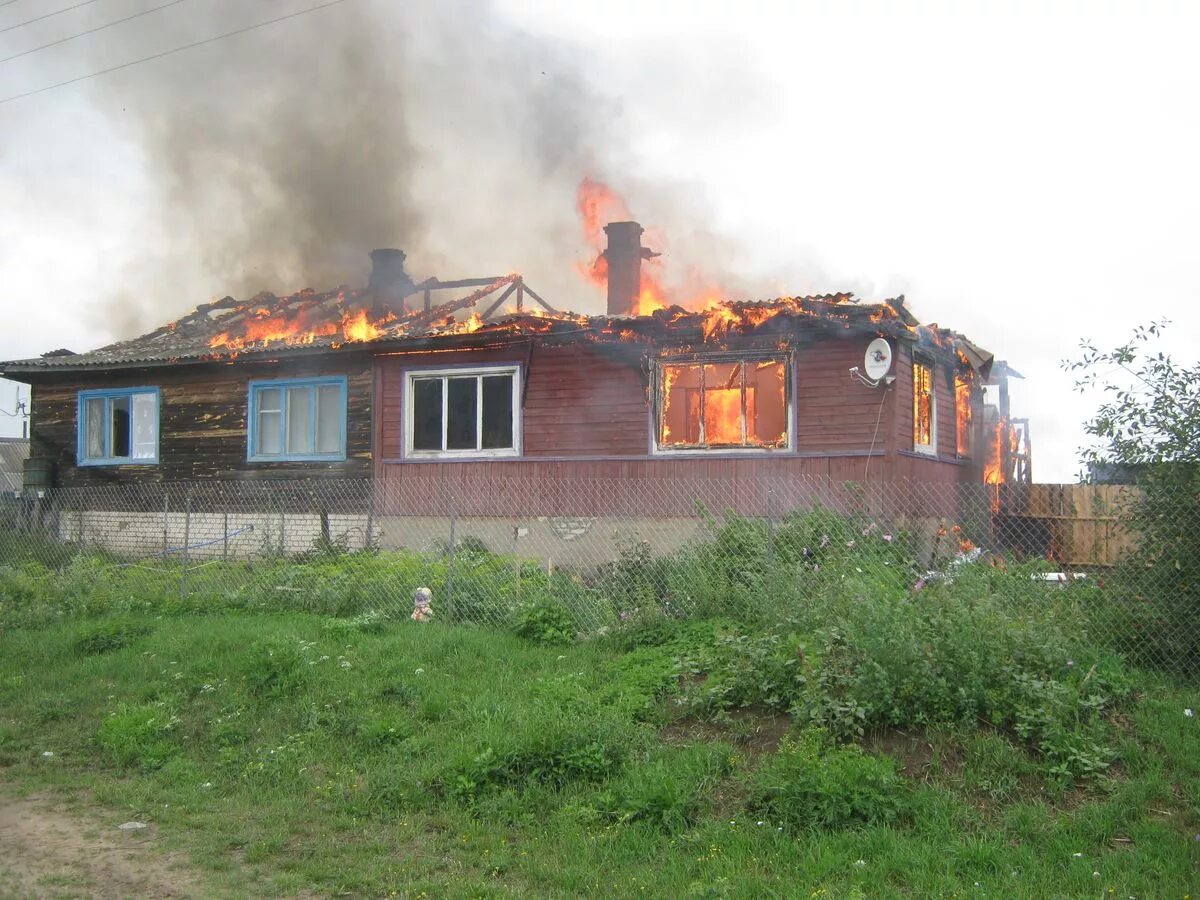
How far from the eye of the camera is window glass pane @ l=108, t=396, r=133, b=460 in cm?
1866

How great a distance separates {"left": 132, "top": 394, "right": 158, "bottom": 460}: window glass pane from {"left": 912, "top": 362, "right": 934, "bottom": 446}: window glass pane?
12.8 m

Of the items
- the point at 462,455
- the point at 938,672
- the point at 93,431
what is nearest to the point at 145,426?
the point at 93,431

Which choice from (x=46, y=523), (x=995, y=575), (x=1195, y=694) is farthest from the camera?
(x=46, y=523)

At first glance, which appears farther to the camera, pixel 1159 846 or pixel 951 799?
pixel 951 799

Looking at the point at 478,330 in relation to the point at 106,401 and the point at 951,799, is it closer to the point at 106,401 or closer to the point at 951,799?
the point at 106,401

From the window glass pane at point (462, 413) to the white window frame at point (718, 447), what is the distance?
2.92m

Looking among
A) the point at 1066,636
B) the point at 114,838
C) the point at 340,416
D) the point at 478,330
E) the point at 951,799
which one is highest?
the point at 478,330

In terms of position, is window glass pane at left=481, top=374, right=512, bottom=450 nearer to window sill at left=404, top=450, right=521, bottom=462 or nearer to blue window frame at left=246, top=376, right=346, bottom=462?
window sill at left=404, top=450, right=521, bottom=462

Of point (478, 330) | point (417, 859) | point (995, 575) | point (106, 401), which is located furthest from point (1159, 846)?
point (106, 401)

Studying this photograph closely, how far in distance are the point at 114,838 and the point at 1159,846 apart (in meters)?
5.31

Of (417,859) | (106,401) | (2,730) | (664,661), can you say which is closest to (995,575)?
(664,661)

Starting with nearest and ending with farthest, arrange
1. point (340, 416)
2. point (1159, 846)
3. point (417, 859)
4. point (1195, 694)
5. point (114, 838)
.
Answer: point (1159, 846), point (417, 859), point (114, 838), point (1195, 694), point (340, 416)

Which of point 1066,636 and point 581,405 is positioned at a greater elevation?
point 581,405

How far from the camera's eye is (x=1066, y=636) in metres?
6.71
